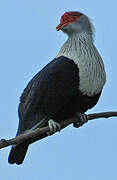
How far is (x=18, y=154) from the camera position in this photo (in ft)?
18.6

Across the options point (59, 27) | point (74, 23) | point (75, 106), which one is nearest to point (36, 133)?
point (75, 106)

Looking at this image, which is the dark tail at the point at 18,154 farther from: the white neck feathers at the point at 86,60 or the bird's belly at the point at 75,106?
the white neck feathers at the point at 86,60

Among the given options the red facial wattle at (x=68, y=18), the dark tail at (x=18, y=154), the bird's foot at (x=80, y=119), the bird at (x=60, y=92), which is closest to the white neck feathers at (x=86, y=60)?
the bird at (x=60, y=92)

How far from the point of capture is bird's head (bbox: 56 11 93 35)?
20.5 ft

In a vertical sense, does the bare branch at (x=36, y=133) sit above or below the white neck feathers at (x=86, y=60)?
below

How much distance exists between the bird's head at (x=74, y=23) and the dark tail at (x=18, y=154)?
1.62m

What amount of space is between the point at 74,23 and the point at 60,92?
1095 millimetres

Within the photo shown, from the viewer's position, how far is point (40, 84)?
578cm

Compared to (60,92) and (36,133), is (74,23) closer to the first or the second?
(60,92)

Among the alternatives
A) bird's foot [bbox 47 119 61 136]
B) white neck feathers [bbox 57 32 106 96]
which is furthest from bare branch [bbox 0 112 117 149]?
white neck feathers [bbox 57 32 106 96]

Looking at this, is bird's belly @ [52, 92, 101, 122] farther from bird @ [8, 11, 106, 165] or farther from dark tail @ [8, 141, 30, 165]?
dark tail @ [8, 141, 30, 165]

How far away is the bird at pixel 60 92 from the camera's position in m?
5.72

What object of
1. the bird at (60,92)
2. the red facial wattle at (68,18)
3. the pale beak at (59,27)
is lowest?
the bird at (60,92)

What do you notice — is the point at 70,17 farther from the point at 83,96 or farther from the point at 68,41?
the point at 83,96
